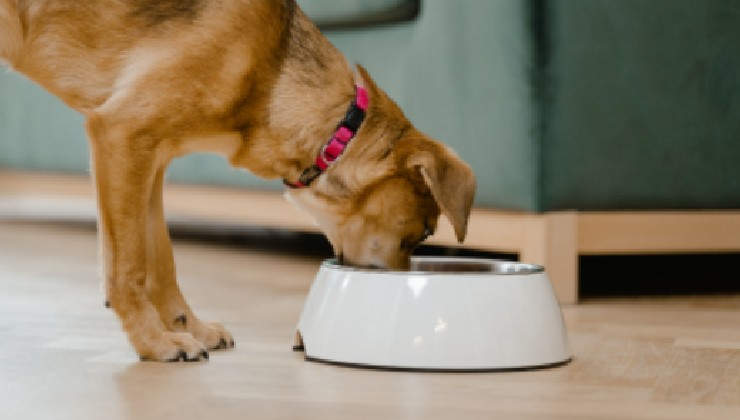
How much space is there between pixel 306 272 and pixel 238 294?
541 millimetres

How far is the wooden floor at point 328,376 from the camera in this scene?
1.56 m

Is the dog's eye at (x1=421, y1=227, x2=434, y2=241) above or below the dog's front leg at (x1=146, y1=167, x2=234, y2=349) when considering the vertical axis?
above

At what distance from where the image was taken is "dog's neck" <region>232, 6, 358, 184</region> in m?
2.11

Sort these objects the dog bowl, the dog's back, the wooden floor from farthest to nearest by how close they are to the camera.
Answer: the dog's back → the dog bowl → the wooden floor

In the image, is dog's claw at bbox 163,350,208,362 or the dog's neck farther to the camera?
the dog's neck

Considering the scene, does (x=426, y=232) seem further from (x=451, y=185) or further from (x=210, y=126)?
(x=210, y=126)

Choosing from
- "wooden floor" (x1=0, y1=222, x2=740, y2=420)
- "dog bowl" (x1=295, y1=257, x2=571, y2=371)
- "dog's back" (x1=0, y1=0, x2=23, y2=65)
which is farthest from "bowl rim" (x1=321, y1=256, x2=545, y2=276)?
"dog's back" (x1=0, y1=0, x2=23, y2=65)

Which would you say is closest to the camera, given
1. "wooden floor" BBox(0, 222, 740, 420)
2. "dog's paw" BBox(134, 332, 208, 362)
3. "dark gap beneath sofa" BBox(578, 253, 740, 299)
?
"wooden floor" BBox(0, 222, 740, 420)

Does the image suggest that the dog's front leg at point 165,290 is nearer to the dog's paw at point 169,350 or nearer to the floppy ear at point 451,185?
the dog's paw at point 169,350

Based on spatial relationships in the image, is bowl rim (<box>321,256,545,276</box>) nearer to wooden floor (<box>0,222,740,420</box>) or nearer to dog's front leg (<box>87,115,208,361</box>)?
wooden floor (<box>0,222,740,420</box>)

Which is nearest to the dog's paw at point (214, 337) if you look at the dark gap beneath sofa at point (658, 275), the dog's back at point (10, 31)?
the dog's back at point (10, 31)

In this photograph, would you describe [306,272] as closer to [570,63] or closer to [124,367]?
[570,63]

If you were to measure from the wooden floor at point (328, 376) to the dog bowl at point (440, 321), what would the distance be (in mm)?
34

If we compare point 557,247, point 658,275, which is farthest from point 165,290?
point 658,275
